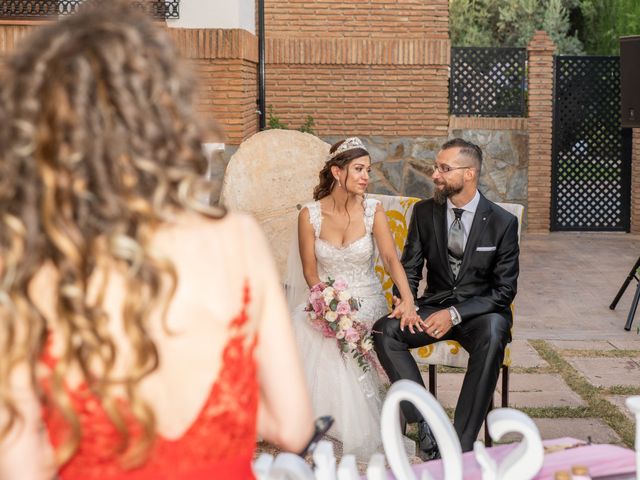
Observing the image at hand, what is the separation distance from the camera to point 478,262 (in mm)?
5527

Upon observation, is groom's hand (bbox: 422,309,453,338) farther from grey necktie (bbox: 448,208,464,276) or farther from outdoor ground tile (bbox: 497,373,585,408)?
outdoor ground tile (bbox: 497,373,585,408)

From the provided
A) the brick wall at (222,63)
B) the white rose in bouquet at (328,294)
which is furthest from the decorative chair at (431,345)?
the brick wall at (222,63)

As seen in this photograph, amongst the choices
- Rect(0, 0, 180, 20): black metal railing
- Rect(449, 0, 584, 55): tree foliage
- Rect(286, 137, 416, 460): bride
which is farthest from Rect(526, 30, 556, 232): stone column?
Rect(449, 0, 584, 55): tree foliage

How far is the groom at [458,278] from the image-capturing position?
5.23m

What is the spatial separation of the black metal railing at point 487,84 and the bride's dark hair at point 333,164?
8.43 m

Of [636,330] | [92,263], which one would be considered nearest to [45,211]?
[92,263]

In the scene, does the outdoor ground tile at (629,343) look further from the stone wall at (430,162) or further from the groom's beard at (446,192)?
the stone wall at (430,162)

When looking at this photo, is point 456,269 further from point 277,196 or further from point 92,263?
point 92,263

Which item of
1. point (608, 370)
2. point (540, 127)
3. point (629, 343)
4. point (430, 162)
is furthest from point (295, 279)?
point (540, 127)

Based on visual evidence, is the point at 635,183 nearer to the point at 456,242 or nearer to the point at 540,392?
the point at 540,392

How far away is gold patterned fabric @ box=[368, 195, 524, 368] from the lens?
5.52 m

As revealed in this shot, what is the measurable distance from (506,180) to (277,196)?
7.64m

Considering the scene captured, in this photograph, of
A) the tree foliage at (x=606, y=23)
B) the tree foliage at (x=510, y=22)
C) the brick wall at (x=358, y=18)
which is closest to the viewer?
the brick wall at (x=358, y=18)

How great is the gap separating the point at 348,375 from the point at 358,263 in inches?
27.6
